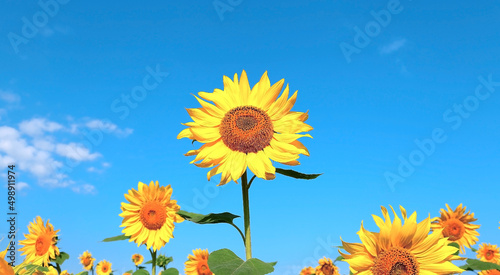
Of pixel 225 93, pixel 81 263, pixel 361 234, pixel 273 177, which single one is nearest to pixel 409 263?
pixel 361 234

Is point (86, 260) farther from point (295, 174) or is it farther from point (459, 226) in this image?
point (295, 174)

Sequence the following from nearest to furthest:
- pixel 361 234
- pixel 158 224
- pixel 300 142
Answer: pixel 361 234, pixel 300 142, pixel 158 224

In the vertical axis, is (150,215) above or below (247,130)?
above

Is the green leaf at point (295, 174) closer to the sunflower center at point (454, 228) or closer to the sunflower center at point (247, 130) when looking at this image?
the sunflower center at point (247, 130)

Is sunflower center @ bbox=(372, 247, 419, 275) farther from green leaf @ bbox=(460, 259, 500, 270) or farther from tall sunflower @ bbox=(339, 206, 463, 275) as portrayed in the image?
green leaf @ bbox=(460, 259, 500, 270)

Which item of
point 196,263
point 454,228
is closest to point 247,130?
point 196,263

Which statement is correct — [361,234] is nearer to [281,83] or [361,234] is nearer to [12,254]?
[281,83]

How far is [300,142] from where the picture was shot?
11.5 ft

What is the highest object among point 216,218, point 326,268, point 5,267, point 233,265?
point 326,268

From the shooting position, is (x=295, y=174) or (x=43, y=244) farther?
(x=43, y=244)

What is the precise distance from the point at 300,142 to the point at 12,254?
638cm

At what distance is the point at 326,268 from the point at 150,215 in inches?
194

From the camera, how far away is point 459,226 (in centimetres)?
836

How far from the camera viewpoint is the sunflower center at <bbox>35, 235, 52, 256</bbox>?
752 centimetres
